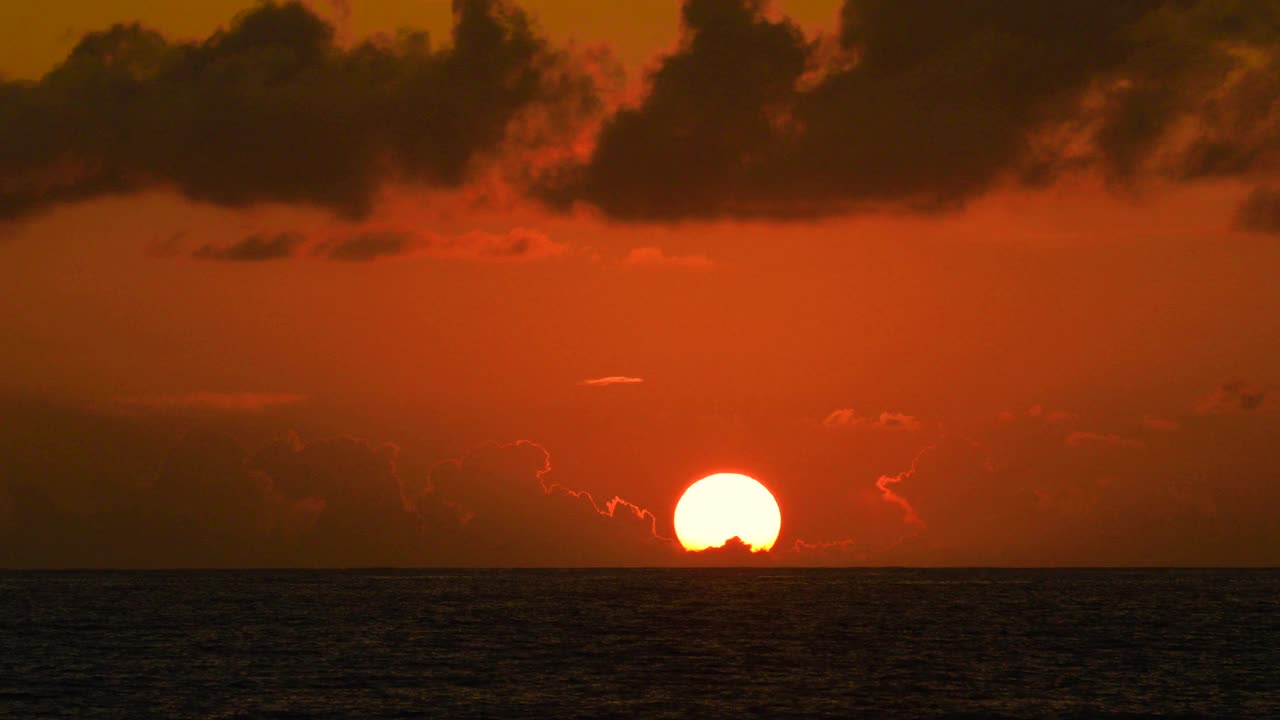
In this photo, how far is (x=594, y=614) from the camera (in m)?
179

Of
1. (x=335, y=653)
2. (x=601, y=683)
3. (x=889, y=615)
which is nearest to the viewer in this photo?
(x=601, y=683)

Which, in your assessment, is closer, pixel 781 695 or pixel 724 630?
pixel 781 695

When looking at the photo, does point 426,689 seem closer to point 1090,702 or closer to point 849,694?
point 849,694

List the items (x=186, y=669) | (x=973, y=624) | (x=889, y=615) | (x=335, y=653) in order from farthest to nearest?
(x=889, y=615), (x=973, y=624), (x=335, y=653), (x=186, y=669)

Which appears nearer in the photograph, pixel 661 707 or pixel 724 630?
pixel 661 707

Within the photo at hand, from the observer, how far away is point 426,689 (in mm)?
86500

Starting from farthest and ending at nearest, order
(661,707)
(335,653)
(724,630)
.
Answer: (724,630) < (335,653) < (661,707)

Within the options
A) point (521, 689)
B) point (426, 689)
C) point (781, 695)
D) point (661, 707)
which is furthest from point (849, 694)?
point (426, 689)

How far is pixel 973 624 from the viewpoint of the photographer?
155875mm

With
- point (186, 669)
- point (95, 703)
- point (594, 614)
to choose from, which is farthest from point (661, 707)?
point (594, 614)

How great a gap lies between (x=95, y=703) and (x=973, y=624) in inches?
3942

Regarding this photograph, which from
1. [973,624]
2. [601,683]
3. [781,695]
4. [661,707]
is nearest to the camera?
[661,707]

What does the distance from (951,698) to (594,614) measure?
328 ft

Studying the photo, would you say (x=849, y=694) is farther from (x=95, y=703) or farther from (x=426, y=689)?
(x=95, y=703)
